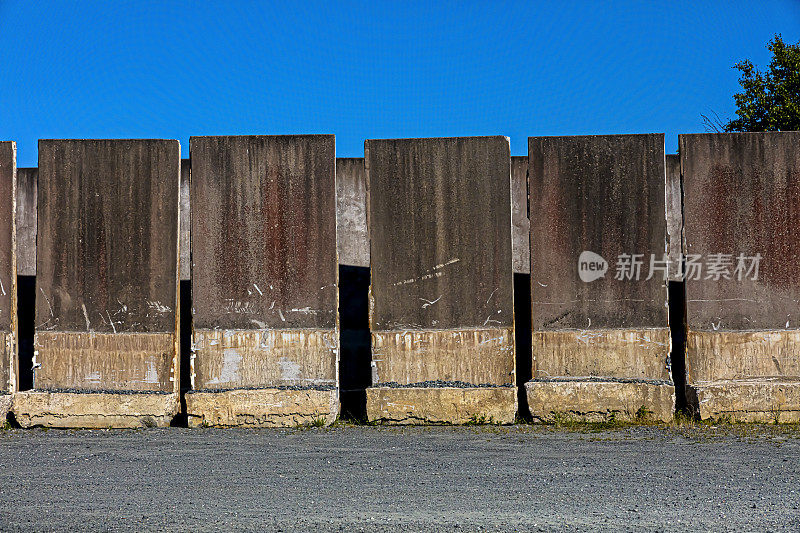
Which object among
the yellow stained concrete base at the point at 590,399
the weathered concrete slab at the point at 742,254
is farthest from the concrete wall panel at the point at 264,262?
the weathered concrete slab at the point at 742,254

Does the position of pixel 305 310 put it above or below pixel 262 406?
above

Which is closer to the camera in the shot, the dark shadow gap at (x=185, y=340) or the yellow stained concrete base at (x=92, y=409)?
the yellow stained concrete base at (x=92, y=409)

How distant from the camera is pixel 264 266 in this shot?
7.41 meters

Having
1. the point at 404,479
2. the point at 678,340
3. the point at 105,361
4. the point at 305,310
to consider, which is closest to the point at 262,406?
the point at 305,310

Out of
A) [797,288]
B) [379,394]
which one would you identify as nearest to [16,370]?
[379,394]

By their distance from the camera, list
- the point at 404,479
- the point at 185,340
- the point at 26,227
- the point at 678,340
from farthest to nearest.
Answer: the point at 26,227 → the point at 678,340 → the point at 185,340 → the point at 404,479

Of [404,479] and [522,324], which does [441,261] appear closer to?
[522,324]

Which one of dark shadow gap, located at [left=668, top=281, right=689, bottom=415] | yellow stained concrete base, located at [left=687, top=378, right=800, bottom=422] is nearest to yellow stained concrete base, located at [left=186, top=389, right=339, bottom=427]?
dark shadow gap, located at [left=668, top=281, right=689, bottom=415]

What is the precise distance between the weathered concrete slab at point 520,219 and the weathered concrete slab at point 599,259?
1.03 metres

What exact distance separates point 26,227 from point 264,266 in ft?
11.7

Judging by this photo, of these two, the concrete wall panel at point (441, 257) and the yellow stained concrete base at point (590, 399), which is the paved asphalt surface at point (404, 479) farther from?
the concrete wall panel at point (441, 257)

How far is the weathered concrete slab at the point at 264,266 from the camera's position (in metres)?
7.38

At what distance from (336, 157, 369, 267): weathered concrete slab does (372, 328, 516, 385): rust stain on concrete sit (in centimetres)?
156

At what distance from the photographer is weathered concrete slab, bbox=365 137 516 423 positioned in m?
7.36
